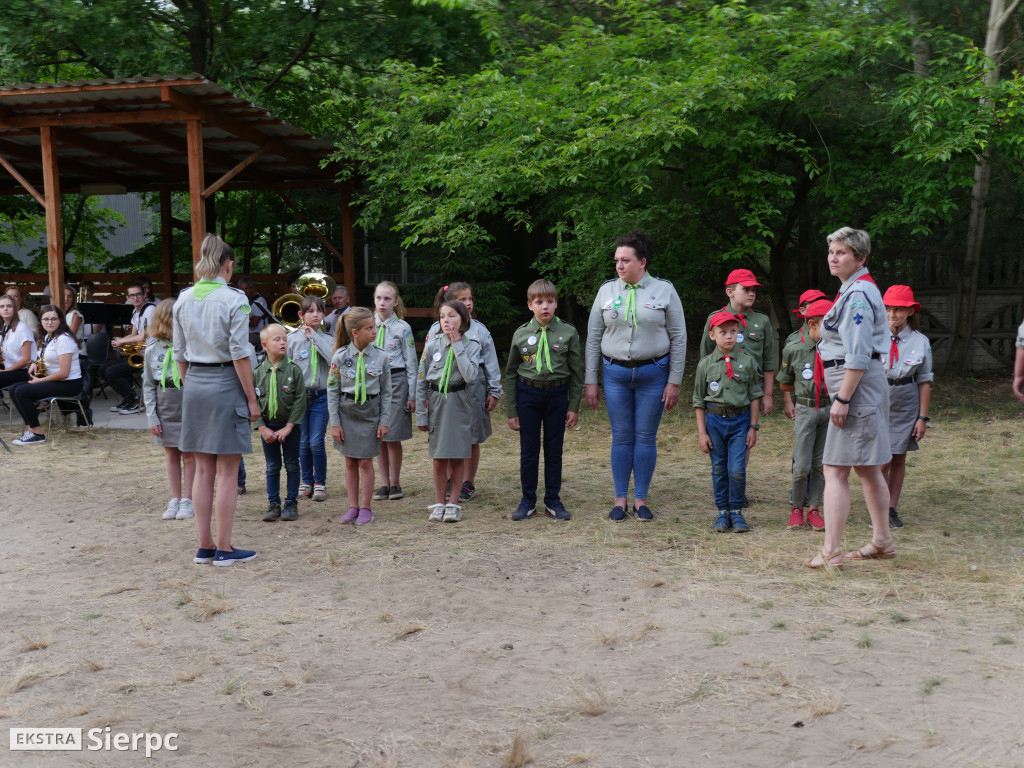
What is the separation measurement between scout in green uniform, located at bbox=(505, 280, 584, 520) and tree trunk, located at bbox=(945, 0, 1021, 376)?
6789 mm

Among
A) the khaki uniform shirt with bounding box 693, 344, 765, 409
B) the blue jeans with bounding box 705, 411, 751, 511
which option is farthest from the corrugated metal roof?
the blue jeans with bounding box 705, 411, 751, 511

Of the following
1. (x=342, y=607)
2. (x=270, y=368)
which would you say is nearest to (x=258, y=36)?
(x=270, y=368)

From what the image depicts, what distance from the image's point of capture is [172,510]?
22.0 ft

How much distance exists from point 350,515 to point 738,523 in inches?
102

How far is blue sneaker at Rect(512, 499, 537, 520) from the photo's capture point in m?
6.43

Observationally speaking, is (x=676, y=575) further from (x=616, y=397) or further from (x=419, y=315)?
(x=419, y=315)

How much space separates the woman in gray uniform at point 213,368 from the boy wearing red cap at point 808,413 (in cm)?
333

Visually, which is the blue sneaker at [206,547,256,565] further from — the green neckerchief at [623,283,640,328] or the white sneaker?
the green neckerchief at [623,283,640,328]

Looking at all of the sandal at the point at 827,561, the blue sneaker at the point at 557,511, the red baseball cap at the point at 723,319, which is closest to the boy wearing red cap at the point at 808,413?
the red baseball cap at the point at 723,319

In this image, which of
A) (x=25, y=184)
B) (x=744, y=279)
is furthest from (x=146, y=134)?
(x=744, y=279)

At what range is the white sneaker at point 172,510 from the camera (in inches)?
263

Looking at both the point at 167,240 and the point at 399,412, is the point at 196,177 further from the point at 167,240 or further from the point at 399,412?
the point at 167,240

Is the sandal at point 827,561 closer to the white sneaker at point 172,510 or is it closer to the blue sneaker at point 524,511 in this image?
the blue sneaker at point 524,511

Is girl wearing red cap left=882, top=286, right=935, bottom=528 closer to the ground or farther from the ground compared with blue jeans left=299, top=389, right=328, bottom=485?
farther from the ground
